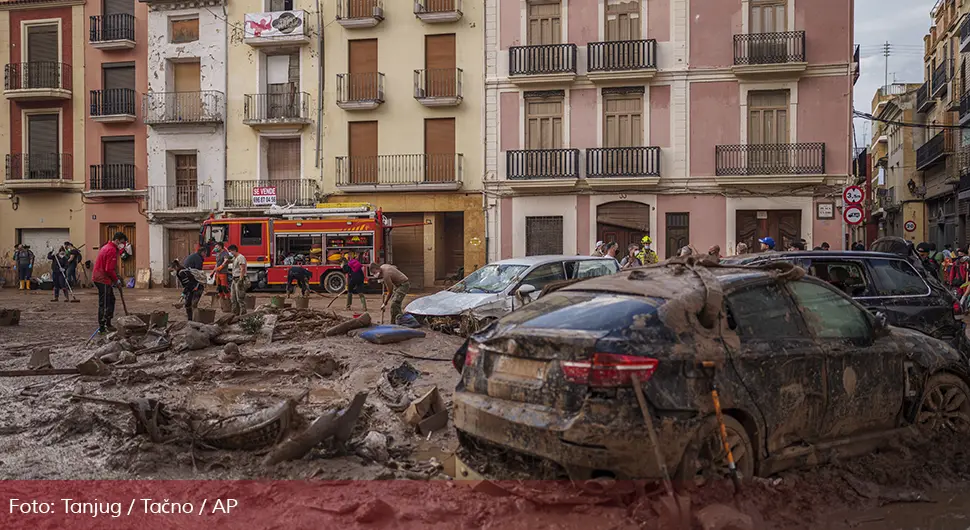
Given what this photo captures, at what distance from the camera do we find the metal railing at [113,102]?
3053 cm

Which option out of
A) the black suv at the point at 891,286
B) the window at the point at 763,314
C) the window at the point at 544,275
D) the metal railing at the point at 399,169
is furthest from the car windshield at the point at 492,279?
the metal railing at the point at 399,169

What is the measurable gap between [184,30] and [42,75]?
21.6 ft

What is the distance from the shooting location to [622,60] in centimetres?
2547

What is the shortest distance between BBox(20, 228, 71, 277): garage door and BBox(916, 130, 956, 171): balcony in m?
39.1

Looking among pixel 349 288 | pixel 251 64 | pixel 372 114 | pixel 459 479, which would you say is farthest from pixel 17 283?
pixel 459 479

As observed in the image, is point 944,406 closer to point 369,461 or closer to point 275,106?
point 369,461

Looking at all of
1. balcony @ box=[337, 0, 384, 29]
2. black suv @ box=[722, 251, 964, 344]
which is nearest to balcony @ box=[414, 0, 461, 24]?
balcony @ box=[337, 0, 384, 29]

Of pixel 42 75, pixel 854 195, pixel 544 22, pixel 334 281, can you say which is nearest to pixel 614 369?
pixel 854 195

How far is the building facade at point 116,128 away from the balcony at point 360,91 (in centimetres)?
862

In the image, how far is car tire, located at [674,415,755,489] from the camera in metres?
4.21

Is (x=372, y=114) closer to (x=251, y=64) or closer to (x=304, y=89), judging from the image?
(x=304, y=89)

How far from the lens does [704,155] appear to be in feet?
83.1

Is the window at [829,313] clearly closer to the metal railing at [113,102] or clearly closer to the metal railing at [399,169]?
the metal railing at [399,169]

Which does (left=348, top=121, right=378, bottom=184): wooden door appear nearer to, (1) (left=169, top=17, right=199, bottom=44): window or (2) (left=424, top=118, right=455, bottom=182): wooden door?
(2) (left=424, top=118, right=455, bottom=182): wooden door
